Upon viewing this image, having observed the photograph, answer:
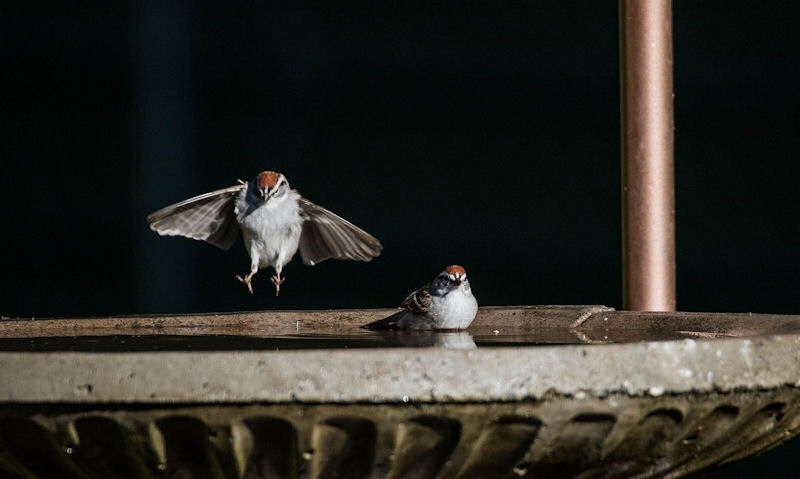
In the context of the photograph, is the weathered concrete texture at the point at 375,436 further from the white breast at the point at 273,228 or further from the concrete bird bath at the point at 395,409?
the white breast at the point at 273,228

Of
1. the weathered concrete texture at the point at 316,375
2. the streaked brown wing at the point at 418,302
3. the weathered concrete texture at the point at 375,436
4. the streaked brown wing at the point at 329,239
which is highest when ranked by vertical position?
the streaked brown wing at the point at 329,239

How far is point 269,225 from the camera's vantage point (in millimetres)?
3348

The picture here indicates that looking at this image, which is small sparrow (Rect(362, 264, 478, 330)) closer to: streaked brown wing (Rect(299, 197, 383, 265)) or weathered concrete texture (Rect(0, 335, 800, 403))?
streaked brown wing (Rect(299, 197, 383, 265))

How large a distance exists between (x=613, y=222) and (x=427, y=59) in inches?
56.6

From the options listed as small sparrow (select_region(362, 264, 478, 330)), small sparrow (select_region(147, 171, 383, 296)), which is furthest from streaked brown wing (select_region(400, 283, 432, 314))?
A: small sparrow (select_region(147, 171, 383, 296))

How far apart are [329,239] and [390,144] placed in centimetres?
338

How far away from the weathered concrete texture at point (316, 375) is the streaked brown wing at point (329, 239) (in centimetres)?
187

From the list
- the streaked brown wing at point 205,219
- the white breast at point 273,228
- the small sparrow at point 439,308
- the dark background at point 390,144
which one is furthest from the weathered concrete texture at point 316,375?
the dark background at point 390,144

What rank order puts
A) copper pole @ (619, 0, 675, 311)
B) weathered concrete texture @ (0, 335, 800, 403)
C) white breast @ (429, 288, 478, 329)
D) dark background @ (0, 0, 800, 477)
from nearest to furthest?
weathered concrete texture @ (0, 335, 800, 403)
copper pole @ (619, 0, 675, 311)
white breast @ (429, 288, 478, 329)
dark background @ (0, 0, 800, 477)

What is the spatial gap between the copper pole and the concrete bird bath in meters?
1.08

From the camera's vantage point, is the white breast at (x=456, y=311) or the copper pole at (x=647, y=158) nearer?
the copper pole at (x=647, y=158)

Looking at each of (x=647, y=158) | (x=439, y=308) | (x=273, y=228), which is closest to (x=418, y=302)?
(x=439, y=308)

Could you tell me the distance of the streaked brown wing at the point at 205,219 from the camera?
3375 mm

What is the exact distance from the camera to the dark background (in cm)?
668
